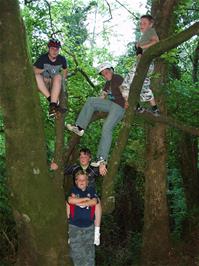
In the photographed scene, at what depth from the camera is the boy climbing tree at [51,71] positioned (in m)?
5.18

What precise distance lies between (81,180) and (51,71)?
160 cm

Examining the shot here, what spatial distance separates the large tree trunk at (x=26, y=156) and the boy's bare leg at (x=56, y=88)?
1.82ft

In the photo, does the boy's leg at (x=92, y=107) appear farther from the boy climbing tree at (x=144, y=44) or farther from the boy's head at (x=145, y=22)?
the boy's head at (x=145, y=22)

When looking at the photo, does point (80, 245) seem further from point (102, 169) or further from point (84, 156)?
point (84, 156)

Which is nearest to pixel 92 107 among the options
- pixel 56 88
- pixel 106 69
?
pixel 106 69

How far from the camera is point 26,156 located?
446 centimetres

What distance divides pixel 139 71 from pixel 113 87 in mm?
839

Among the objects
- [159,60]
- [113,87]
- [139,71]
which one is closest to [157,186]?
[159,60]

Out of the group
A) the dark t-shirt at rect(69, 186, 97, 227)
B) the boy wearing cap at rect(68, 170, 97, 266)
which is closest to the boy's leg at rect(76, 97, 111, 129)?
the boy wearing cap at rect(68, 170, 97, 266)

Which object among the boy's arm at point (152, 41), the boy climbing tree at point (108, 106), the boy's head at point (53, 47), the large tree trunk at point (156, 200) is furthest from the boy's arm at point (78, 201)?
the large tree trunk at point (156, 200)

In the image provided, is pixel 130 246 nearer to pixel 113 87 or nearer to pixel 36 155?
pixel 113 87

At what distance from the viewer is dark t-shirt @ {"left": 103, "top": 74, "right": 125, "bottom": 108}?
18.8ft

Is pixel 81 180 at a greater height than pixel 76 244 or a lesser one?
greater

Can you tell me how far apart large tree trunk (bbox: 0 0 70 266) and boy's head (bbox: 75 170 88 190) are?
1.31 ft
